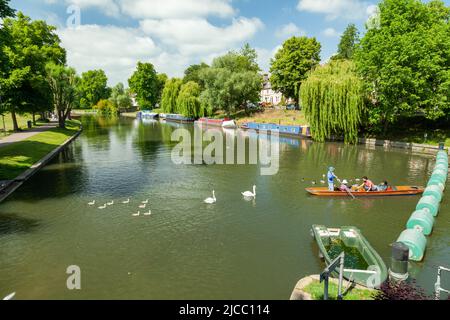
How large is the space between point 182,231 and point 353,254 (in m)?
8.34

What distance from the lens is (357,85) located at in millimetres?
44156

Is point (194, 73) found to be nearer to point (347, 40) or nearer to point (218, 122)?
point (218, 122)

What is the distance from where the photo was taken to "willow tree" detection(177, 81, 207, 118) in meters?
88.4

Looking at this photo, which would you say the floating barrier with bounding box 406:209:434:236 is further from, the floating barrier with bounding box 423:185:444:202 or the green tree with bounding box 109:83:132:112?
the green tree with bounding box 109:83:132:112

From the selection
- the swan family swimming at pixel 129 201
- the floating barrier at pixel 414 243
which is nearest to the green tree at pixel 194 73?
the swan family swimming at pixel 129 201

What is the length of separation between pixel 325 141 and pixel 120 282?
140 ft

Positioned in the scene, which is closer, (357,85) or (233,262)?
(233,262)

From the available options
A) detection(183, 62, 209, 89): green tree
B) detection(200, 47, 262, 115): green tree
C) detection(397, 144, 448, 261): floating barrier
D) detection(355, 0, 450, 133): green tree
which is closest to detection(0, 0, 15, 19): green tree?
detection(397, 144, 448, 261): floating barrier

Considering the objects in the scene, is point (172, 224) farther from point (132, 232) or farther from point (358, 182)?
point (358, 182)

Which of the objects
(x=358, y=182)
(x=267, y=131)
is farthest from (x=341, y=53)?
(x=358, y=182)

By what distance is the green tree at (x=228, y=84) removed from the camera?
77688mm

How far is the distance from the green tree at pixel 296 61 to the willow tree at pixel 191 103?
81.2 feet

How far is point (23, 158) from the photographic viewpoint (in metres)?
29.6

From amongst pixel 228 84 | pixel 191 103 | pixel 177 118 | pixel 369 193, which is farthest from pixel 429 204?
pixel 177 118
